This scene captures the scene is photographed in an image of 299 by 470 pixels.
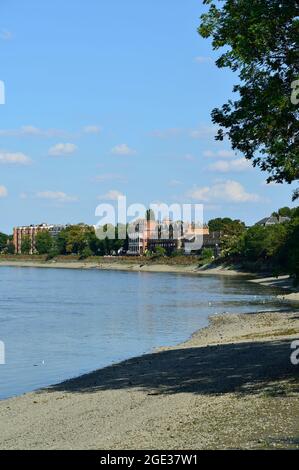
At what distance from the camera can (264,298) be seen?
72.1m

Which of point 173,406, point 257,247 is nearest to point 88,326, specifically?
point 173,406

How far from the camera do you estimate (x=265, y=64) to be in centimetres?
1869

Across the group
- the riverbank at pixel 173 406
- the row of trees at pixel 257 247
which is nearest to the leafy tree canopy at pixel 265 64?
the riverbank at pixel 173 406

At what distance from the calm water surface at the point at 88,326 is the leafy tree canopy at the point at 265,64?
1338cm

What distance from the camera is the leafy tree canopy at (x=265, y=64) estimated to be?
17.8 metres

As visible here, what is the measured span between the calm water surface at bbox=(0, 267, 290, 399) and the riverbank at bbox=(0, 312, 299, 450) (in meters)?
3.75

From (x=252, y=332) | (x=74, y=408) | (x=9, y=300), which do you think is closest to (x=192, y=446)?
(x=74, y=408)

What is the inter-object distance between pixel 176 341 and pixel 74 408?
2026cm

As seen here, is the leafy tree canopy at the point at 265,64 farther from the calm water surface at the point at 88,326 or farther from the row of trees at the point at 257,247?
the row of trees at the point at 257,247

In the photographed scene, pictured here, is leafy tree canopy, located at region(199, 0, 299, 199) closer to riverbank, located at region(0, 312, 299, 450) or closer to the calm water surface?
riverbank, located at region(0, 312, 299, 450)

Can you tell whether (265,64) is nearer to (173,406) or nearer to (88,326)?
(173,406)

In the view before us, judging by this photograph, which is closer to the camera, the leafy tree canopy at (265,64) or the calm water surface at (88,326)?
the leafy tree canopy at (265,64)

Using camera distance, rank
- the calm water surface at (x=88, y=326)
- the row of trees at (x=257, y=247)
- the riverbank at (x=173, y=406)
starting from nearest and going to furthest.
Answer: the riverbank at (x=173, y=406), the calm water surface at (x=88, y=326), the row of trees at (x=257, y=247)

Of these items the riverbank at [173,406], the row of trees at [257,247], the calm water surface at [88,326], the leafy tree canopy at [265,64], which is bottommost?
the calm water surface at [88,326]
